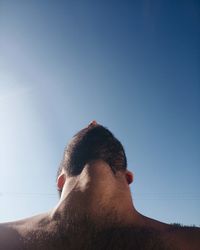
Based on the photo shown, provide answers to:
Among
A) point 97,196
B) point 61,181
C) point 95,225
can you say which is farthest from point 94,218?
point 61,181

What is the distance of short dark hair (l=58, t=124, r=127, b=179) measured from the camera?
8.46 feet

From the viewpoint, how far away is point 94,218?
A: 213 cm

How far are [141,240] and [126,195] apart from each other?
522 mm

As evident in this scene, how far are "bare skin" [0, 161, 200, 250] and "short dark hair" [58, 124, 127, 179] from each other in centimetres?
8

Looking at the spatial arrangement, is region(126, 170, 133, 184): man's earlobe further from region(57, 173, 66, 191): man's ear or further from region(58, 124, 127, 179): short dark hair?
region(57, 173, 66, 191): man's ear

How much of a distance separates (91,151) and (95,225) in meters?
0.73

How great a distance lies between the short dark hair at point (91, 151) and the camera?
2578 millimetres

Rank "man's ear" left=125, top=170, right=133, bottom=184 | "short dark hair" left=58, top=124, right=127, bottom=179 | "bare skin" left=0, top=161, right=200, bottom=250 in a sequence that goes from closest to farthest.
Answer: "bare skin" left=0, top=161, right=200, bottom=250
"short dark hair" left=58, top=124, right=127, bottom=179
"man's ear" left=125, top=170, right=133, bottom=184

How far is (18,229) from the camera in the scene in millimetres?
2240

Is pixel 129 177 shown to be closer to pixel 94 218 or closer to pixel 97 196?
pixel 97 196

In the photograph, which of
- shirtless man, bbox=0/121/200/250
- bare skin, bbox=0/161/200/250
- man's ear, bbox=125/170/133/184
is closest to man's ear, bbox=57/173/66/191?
shirtless man, bbox=0/121/200/250

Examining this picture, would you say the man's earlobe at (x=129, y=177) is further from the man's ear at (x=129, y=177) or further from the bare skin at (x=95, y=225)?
the bare skin at (x=95, y=225)

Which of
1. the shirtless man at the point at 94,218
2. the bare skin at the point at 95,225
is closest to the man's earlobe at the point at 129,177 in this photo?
the shirtless man at the point at 94,218

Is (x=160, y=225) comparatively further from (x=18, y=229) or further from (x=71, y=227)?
(x=18, y=229)
